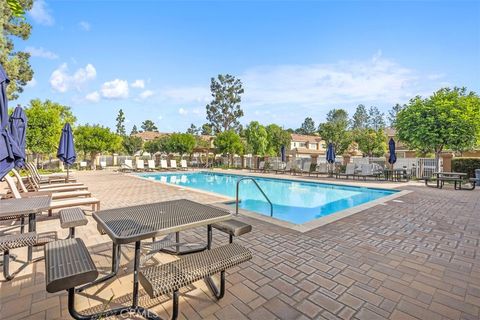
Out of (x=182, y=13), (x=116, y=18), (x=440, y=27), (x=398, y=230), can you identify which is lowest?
(x=398, y=230)

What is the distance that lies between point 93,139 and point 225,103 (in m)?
20.6

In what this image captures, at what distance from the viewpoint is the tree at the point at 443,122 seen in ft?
38.8

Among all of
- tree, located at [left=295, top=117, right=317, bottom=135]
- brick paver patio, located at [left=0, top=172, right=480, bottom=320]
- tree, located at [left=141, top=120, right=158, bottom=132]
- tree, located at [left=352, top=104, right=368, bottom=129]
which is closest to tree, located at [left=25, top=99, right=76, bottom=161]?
brick paver patio, located at [left=0, top=172, right=480, bottom=320]

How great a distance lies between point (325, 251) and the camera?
3.35 meters

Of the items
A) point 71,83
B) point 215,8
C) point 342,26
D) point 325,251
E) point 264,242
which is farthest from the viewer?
point 71,83

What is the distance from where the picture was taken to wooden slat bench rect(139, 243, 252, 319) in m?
1.66

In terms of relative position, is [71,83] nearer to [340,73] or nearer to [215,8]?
[215,8]

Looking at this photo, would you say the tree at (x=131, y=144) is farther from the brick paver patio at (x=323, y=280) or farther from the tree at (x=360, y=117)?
the tree at (x=360, y=117)

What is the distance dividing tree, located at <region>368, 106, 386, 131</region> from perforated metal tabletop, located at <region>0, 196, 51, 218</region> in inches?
2857

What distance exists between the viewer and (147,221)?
2.23m

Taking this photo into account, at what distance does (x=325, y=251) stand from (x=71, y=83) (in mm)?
25658

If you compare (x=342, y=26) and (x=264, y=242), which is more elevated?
(x=342, y=26)

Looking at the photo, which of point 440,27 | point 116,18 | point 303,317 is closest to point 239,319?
point 303,317

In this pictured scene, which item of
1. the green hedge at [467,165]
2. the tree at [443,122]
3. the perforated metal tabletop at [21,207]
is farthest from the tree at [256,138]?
the perforated metal tabletop at [21,207]
